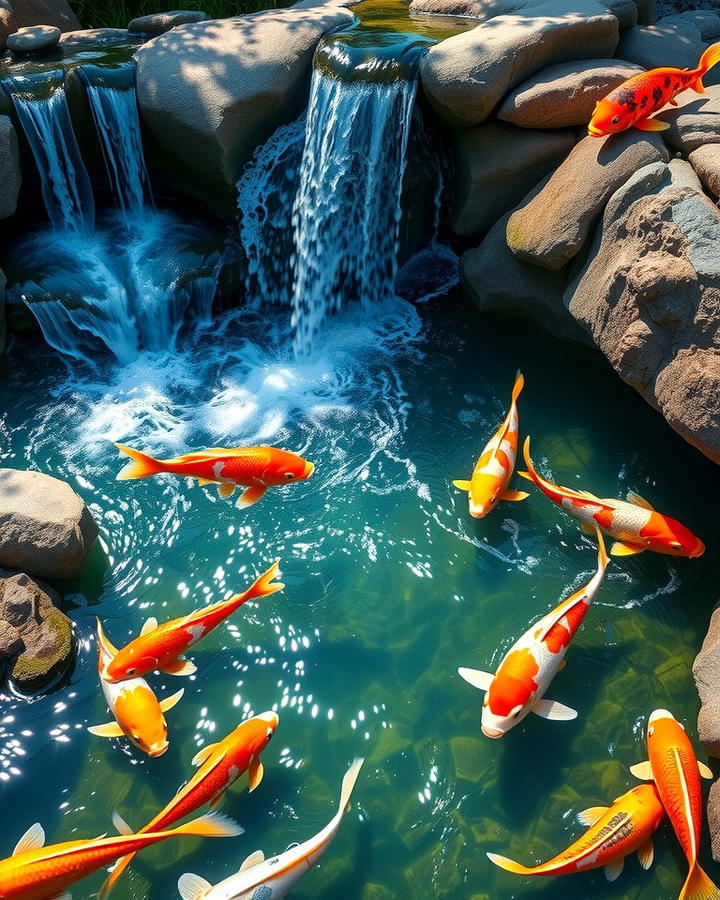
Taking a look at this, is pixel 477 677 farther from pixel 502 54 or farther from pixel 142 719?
pixel 502 54

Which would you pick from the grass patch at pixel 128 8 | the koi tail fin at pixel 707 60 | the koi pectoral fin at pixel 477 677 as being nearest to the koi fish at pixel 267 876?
the koi pectoral fin at pixel 477 677

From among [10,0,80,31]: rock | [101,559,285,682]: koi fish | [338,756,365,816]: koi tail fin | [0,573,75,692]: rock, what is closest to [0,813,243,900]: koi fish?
[338,756,365,816]: koi tail fin

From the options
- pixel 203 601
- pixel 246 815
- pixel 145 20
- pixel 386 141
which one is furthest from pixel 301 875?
pixel 145 20

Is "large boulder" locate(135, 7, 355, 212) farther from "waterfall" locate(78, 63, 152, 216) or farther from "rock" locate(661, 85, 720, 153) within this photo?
"rock" locate(661, 85, 720, 153)

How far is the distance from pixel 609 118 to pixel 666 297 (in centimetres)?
151

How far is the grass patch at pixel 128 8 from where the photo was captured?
29.8 feet

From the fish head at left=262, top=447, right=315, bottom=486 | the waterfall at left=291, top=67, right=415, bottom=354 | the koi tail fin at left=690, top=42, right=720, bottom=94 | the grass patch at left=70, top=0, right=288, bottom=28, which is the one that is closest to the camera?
the fish head at left=262, top=447, right=315, bottom=486

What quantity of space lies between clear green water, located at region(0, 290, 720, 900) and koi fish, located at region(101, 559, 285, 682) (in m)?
0.23

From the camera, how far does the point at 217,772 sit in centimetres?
345

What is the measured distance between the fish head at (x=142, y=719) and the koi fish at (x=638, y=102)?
4.46 metres

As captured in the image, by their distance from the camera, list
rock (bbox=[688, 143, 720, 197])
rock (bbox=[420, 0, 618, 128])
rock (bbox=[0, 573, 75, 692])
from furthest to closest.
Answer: rock (bbox=[420, 0, 618, 128]) → rock (bbox=[688, 143, 720, 197]) → rock (bbox=[0, 573, 75, 692])

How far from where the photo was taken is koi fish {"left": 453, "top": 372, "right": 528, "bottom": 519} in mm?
4695

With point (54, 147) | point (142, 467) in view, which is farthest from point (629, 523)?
point (54, 147)

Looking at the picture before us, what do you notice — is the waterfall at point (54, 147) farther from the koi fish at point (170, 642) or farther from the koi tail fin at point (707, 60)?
the koi tail fin at point (707, 60)
